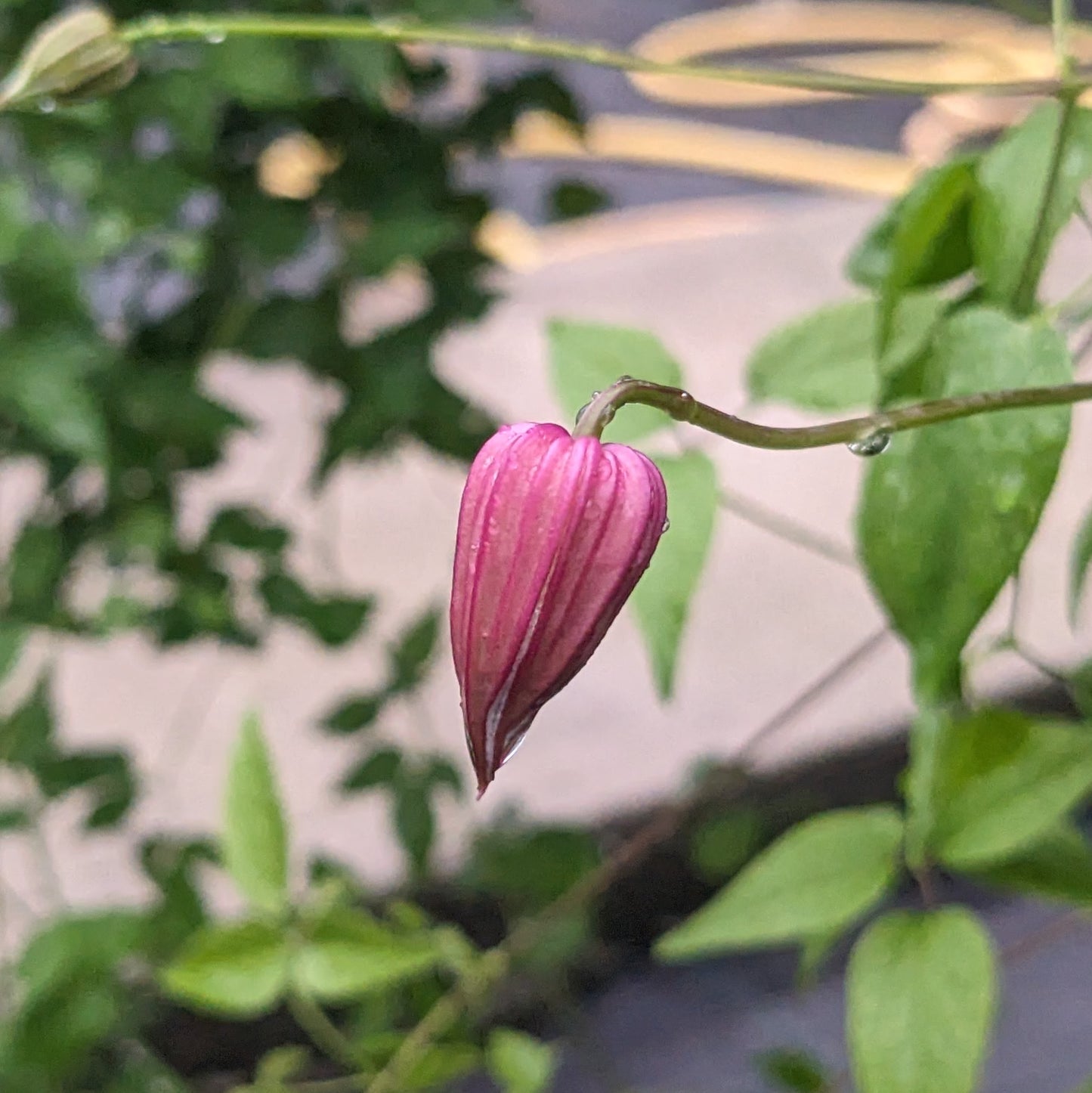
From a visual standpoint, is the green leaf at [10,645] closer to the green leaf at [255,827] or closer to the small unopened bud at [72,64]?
the green leaf at [255,827]

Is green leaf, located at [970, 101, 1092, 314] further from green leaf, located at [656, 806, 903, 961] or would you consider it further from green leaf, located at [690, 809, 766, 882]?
green leaf, located at [690, 809, 766, 882]

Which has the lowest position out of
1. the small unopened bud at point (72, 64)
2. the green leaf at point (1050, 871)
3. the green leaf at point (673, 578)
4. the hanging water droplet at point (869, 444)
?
the green leaf at point (1050, 871)

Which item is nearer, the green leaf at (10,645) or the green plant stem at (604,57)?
the green plant stem at (604,57)

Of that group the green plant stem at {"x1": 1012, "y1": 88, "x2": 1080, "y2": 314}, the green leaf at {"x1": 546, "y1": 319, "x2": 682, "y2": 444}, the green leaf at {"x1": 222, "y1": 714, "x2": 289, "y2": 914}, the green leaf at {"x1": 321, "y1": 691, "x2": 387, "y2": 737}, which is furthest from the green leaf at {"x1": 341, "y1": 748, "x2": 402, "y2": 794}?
the green plant stem at {"x1": 1012, "y1": 88, "x2": 1080, "y2": 314}

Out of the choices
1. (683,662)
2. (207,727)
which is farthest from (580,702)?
(207,727)

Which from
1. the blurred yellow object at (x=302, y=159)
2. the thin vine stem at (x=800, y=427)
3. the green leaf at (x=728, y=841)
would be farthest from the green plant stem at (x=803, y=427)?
the green leaf at (x=728, y=841)

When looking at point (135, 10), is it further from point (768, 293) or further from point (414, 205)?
point (768, 293)

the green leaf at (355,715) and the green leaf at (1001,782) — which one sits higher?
the green leaf at (1001,782)
